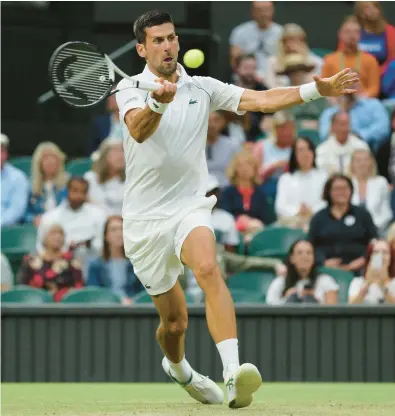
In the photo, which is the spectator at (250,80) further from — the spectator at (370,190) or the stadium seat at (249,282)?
the stadium seat at (249,282)

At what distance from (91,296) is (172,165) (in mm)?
3727

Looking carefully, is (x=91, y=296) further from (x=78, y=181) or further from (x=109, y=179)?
(x=109, y=179)

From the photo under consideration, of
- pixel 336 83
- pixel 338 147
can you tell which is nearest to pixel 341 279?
pixel 338 147

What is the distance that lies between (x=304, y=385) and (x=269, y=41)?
4.90 metres

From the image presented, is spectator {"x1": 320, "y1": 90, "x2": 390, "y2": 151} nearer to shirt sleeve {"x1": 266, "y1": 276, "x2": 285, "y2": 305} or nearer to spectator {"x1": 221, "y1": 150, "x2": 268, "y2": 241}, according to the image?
spectator {"x1": 221, "y1": 150, "x2": 268, "y2": 241}

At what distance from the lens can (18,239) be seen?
36.9 feet

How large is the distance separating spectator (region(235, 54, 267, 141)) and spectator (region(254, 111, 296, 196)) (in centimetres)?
59

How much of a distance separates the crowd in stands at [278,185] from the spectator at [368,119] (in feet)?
0.04

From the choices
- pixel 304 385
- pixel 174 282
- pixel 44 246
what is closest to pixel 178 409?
pixel 174 282

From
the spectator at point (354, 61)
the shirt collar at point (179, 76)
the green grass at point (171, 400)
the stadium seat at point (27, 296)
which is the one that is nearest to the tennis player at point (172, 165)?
the shirt collar at point (179, 76)

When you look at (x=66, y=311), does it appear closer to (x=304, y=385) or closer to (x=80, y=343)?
(x=80, y=343)

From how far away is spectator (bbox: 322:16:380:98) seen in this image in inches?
473

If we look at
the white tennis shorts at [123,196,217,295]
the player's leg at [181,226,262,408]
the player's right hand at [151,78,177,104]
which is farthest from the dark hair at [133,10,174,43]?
the player's leg at [181,226,262,408]

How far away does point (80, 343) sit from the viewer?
31.1 feet
